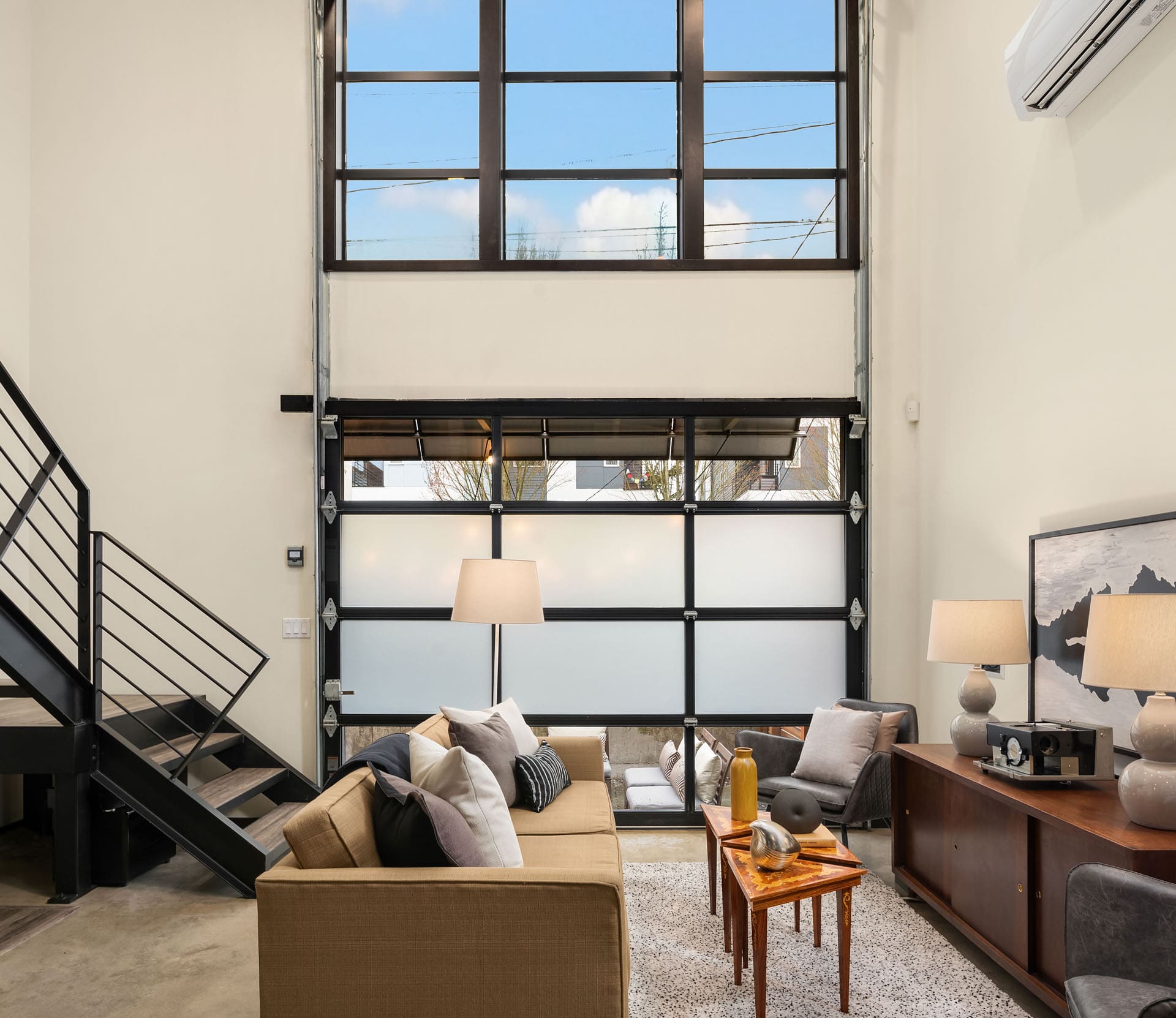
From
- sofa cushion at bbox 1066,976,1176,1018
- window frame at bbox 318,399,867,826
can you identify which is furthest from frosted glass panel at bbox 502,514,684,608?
→ sofa cushion at bbox 1066,976,1176,1018

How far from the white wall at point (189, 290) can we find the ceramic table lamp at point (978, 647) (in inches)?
131

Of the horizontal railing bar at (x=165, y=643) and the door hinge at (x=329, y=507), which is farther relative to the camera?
the door hinge at (x=329, y=507)

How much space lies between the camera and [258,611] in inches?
193

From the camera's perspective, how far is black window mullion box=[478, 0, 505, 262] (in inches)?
200

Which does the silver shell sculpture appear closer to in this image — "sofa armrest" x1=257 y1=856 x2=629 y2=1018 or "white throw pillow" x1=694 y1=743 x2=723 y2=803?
"sofa armrest" x1=257 y1=856 x2=629 y2=1018

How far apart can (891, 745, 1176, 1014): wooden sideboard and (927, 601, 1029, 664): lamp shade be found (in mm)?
413

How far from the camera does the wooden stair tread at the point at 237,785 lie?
4066 mm

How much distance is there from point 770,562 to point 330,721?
2.65m

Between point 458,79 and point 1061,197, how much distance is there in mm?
3374

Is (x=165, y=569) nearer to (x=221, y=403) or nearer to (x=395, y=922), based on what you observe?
(x=221, y=403)

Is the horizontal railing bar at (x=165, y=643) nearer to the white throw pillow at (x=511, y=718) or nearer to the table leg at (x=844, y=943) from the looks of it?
the white throw pillow at (x=511, y=718)

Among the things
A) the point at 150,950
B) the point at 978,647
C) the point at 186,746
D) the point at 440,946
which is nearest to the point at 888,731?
the point at 978,647

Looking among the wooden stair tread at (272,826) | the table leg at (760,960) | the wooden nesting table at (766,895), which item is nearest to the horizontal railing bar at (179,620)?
the wooden stair tread at (272,826)

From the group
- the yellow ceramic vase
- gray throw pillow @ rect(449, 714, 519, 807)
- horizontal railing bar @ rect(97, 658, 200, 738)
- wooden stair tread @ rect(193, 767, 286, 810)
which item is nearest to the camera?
the yellow ceramic vase
